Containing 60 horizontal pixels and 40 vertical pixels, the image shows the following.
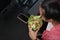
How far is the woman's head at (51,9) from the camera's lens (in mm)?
974

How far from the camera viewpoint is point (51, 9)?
3.21ft

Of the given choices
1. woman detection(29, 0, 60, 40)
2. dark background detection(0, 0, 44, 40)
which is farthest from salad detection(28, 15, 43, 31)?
dark background detection(0, 0, 44, 40)

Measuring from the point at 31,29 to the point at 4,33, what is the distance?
83 cm

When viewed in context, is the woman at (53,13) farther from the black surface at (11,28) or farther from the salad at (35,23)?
the black surface at (11,28)

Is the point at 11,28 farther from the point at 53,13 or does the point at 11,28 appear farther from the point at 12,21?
the point at 53,13

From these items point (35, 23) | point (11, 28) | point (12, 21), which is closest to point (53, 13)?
point (35, 23)

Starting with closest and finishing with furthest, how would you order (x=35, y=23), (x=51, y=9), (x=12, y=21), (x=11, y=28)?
(x=51, y=9)
(x=35, y=23)
(x=11, y=28)
(x=12, y=21)

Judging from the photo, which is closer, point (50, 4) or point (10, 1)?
point (50, 4)

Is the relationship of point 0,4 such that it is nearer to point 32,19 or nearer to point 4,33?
point 4,33

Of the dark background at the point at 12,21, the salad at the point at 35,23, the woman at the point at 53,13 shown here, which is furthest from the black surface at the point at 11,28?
the woman at the point at 53,13

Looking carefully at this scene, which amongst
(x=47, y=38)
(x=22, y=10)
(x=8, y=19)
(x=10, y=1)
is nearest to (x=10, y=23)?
(x=8, y=19)

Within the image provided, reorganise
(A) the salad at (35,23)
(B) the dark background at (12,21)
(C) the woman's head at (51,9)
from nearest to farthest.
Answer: (C) the woman's head at (51,9), (A) the salad at (35,23), (B) the dark background at (12,21)

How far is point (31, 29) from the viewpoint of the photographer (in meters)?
1.49

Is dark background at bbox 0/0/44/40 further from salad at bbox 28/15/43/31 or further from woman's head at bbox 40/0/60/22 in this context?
woman's head at bbox 40/0/60/22
